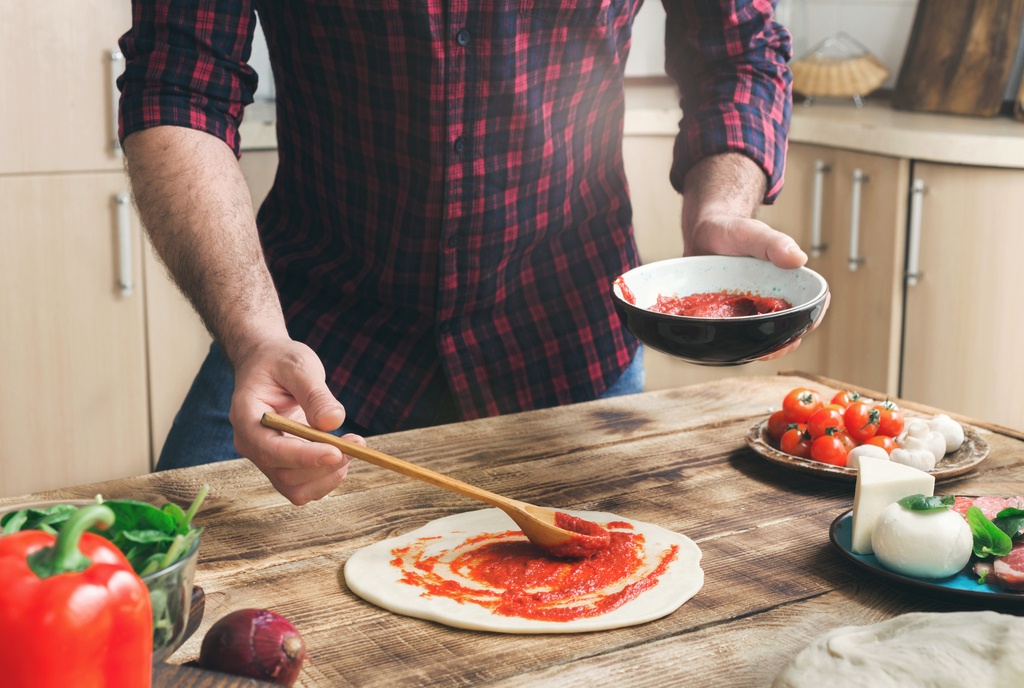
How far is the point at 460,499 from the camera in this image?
3.39 ft

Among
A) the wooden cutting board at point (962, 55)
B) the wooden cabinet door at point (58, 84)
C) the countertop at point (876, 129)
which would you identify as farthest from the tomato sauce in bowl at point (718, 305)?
the wooden cutting board at point (962, 55)

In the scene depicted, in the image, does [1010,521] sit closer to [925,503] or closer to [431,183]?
[925,503]

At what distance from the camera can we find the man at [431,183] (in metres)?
1.10

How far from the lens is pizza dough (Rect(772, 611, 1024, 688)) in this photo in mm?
592

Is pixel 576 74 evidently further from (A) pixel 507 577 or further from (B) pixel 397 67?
(A) pixel 507 577

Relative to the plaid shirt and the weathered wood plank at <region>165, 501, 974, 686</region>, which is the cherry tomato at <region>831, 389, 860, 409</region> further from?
the plaid shirt

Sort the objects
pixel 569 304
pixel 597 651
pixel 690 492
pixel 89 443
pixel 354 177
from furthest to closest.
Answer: pixel 89 443
pixel 569 304
pixel 354 177
pixel 690 492
pixel 597 651

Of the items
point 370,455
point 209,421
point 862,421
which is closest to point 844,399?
point 862,421

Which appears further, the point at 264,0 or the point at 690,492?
the point at 264,0

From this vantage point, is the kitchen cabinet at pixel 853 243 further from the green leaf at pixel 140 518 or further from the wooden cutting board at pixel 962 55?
the green leaf at pixel 140 518

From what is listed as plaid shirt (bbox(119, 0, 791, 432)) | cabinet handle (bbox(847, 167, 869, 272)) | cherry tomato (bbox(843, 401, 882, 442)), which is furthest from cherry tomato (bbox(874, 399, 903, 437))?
cabinet handle (bbox(847, 167, 869, 272))

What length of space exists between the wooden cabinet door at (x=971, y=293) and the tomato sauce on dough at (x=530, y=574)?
1.67m

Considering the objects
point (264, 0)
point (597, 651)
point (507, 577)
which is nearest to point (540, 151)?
point (264, 0)

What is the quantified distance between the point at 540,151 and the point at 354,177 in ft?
0.84
